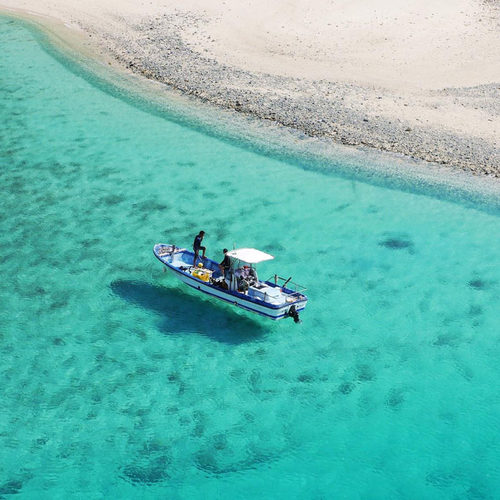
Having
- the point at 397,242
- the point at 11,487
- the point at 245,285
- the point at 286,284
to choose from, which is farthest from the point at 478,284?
the point at 11,487

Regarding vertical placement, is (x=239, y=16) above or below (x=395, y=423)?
above

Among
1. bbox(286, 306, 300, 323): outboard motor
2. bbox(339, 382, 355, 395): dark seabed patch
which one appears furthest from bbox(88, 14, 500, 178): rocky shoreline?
bbox(339, 382, 355, 395): dark seabed patch

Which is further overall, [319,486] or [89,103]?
[89,103]

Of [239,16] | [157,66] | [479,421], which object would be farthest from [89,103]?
[479,421]

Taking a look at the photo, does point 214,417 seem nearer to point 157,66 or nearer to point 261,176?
point 261,176

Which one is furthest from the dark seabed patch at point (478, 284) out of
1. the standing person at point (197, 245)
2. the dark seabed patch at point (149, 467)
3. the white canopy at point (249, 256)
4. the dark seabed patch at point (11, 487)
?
the dark seabed patch at point (11, 487)

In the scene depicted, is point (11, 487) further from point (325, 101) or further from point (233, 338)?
point (325, 101)
